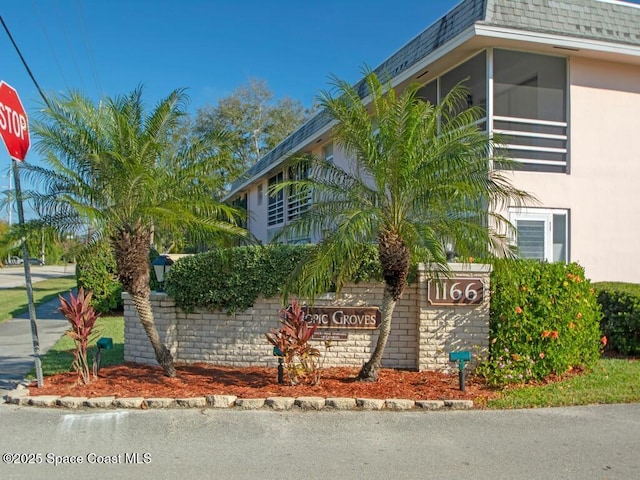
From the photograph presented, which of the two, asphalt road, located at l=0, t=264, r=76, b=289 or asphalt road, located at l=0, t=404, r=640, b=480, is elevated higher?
asphalt road, located at l=0, t=264, r=76, b=289

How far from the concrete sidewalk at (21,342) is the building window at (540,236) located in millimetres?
8876

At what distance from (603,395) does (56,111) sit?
811cm

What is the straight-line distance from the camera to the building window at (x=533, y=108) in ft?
33.7

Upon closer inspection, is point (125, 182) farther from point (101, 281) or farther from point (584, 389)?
point (101, 281)

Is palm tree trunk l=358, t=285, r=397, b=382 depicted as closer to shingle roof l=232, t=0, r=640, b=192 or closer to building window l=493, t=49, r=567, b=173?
shingle roof l=232, t=0, r=640, b=192

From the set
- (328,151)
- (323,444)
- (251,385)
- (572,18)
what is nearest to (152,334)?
(251,385)

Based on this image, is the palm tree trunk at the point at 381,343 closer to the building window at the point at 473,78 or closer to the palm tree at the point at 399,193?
the palm tree at the point at 399,193

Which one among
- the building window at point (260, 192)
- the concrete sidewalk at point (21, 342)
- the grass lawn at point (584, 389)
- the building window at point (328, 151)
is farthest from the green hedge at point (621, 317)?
the building window at point (260, 192)

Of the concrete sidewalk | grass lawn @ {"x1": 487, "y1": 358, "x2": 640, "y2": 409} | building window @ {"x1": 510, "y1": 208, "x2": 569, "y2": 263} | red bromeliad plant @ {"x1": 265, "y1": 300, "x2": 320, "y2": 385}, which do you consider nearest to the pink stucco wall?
building window @ {"x1": 510, "y1": 208, "x2": 569, "y2": 263}

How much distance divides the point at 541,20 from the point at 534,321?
18.9ft

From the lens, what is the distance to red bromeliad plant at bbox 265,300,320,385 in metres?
7.13

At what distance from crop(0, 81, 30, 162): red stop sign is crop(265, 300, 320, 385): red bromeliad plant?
13.7 feet

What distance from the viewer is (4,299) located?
21828mm

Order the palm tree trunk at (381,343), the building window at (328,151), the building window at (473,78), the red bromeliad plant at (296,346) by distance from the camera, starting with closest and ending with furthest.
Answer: the red bromeliad plant at (296,346)
the palm tree trunk at (381,343)
the building window at (473,78)
the building window at (328,151)
